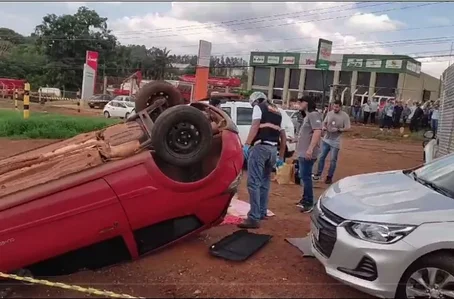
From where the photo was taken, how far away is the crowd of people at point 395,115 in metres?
28.6

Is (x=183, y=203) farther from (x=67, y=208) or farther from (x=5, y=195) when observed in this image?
(x=5, y=195)

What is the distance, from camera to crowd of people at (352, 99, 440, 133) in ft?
93.8

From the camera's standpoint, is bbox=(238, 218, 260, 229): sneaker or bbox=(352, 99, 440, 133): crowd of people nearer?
bbox=(238, 218, 260, 229): sneaker

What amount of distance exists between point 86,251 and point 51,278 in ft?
1.29

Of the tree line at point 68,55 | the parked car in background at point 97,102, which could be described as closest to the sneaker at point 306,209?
the parked car in background at point 97,102

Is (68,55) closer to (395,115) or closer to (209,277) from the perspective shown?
(395,115)

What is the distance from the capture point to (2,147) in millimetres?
12711

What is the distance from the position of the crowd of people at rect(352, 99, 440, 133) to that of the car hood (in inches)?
894

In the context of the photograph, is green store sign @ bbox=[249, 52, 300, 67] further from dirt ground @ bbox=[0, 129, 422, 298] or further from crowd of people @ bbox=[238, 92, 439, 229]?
dirt ground @ bbox=[0, 129, 422, 298]

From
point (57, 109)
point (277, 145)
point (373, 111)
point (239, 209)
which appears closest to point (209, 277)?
point (277, 145)

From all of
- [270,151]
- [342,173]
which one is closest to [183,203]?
[270,151]

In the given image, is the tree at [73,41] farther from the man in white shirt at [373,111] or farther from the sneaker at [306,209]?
the sneaker at [306,209]

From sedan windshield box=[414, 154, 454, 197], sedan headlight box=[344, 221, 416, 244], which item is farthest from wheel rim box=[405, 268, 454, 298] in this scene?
sedan windshield box=[414, 154, 454, 197]

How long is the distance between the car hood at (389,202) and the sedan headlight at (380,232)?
0.14 ft
